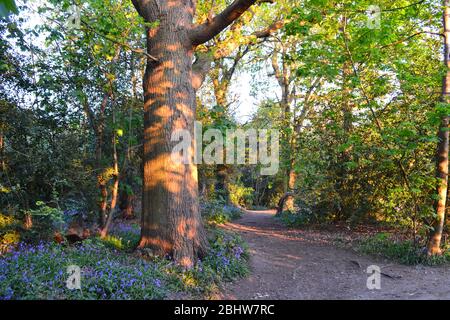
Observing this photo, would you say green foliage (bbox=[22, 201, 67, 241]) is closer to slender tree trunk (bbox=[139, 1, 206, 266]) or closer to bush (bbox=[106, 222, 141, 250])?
bush (bbox=[106, 222, 141, 250])

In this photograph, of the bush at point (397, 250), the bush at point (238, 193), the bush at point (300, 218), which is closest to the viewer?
the bush at point (397, 250)

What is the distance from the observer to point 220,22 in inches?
226

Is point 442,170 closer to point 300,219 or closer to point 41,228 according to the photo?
point 300,219

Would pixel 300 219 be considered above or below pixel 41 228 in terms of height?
below

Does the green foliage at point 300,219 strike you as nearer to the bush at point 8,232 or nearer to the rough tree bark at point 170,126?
the rough tree bark at point 170,126

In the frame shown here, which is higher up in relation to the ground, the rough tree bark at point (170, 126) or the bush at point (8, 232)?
the rough tree bark at point (170, 126)

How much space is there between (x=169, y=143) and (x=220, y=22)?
213cm

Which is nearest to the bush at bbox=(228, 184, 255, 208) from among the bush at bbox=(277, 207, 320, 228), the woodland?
the bush at bbox=(277, 207, 320, 228)

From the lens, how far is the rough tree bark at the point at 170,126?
229 inches

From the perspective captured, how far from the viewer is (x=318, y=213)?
11.4 metres

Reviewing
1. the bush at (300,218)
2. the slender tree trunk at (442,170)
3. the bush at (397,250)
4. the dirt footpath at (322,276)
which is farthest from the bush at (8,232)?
the bush at (300,218)

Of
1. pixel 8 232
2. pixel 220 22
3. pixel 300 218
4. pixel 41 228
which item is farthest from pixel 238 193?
pixel 220 22

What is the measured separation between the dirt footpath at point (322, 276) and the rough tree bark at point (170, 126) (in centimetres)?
122
